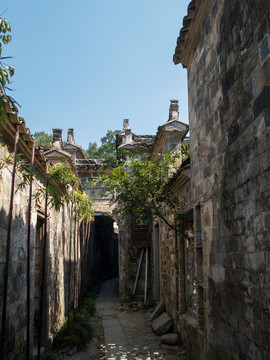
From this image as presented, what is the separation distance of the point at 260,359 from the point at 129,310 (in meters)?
8.88

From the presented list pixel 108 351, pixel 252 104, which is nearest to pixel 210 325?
pixel 252 104

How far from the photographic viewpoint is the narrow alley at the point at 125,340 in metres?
6.16

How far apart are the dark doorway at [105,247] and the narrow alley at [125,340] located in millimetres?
8950

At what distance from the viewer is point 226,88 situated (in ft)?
12.2

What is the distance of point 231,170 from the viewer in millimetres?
3521

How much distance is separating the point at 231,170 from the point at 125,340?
534 centimetres

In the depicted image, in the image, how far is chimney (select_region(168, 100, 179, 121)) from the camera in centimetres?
951

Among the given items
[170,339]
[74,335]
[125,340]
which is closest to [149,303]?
[125,340]

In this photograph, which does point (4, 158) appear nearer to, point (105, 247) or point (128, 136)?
point (128, 136)

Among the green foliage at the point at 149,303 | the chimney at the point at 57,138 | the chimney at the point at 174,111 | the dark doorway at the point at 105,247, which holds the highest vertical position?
the chimney at the point at 174,111

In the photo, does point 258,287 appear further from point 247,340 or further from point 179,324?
point 179,324

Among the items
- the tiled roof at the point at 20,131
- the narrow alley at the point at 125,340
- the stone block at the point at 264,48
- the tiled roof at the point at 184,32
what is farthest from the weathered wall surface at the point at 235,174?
the tiled roof at the point at 20,131

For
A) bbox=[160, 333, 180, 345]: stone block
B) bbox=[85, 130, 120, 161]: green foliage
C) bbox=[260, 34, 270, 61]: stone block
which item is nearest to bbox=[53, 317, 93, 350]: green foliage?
bbox=[160, 333, 180, 345]: stone block

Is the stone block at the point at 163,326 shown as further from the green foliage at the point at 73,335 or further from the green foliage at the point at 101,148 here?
the green foliage at the point at 101,148
